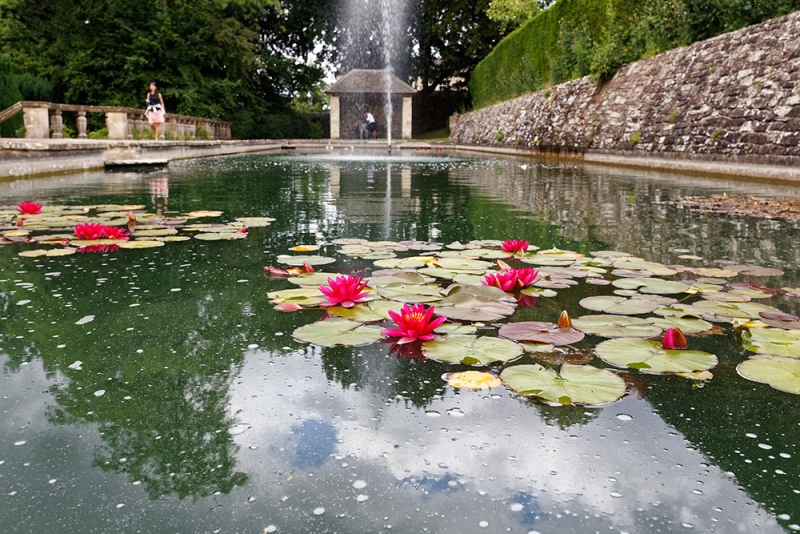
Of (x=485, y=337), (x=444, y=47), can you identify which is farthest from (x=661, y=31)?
(x=444, y=47)

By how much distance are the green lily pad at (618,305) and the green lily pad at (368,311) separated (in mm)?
713

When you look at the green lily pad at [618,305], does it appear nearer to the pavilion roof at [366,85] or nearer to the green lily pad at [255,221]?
the green lily pad at [255,221]

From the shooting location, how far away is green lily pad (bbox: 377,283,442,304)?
8.23ft

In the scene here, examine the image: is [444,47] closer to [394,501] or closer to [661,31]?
[661,31]

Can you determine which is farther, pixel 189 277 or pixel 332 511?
pixel 189 277

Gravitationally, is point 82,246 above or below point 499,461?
above

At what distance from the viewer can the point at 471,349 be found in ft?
6.48

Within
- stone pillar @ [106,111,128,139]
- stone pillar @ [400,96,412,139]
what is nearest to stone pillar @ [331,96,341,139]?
stone pillar @ [400,96,412,139]

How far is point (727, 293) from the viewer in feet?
8.77

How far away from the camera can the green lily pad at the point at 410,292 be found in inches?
Answer: 98.7

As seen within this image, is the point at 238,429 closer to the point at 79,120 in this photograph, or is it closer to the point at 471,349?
the point at 471,349

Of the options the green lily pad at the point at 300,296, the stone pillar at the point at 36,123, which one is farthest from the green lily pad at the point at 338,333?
the stone pillar at the point at 36,123

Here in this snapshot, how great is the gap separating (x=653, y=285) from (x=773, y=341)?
759 mm

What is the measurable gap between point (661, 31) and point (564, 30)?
525cm
